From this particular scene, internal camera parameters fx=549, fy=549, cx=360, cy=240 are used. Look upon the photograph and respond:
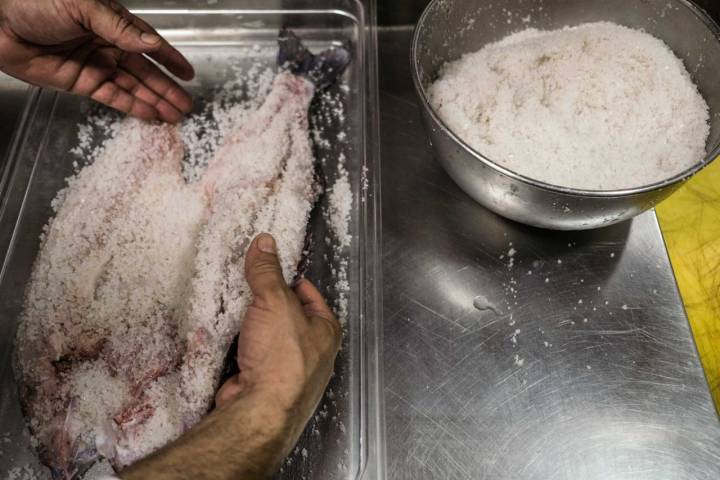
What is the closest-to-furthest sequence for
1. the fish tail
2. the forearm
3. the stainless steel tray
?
the forearm
the stainless steel tray
the fish tail

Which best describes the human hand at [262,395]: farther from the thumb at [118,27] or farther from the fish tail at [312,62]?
the fish tail at [312,62]

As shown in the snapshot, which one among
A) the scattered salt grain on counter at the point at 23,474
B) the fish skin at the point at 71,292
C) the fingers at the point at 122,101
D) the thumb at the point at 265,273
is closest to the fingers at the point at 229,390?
the thumb at the point at 265,273

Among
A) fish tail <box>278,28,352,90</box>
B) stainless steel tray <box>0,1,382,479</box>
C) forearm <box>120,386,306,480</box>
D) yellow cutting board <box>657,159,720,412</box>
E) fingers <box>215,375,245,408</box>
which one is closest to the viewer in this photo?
forearm <box>120,386,306,480</box>

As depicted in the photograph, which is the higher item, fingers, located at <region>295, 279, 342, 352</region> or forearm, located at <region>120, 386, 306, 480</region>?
fingers, located at <region>295, 279, 342, 352</region>

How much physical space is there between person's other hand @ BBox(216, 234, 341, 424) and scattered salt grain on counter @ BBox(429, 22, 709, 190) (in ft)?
1.43

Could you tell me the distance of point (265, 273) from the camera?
0.93m

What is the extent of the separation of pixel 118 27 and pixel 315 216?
502 millimetres

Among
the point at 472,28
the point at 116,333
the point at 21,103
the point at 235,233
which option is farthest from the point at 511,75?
the point at 21,103

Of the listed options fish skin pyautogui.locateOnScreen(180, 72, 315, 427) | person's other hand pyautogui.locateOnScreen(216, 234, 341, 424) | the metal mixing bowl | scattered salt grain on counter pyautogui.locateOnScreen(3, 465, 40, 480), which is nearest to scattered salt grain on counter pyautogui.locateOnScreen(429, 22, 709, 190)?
the metal mixing bowl

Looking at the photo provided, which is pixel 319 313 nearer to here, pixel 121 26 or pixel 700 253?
pixel 121 26

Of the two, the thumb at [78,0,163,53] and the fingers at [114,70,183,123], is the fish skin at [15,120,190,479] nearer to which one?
the fingers at [114,70,183,123]

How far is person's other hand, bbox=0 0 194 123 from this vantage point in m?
0.97

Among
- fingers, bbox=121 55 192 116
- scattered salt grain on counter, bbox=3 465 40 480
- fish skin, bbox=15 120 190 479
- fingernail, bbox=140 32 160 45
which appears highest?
fingernail, bbox=140 32 160 45

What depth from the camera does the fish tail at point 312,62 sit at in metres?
1.30
